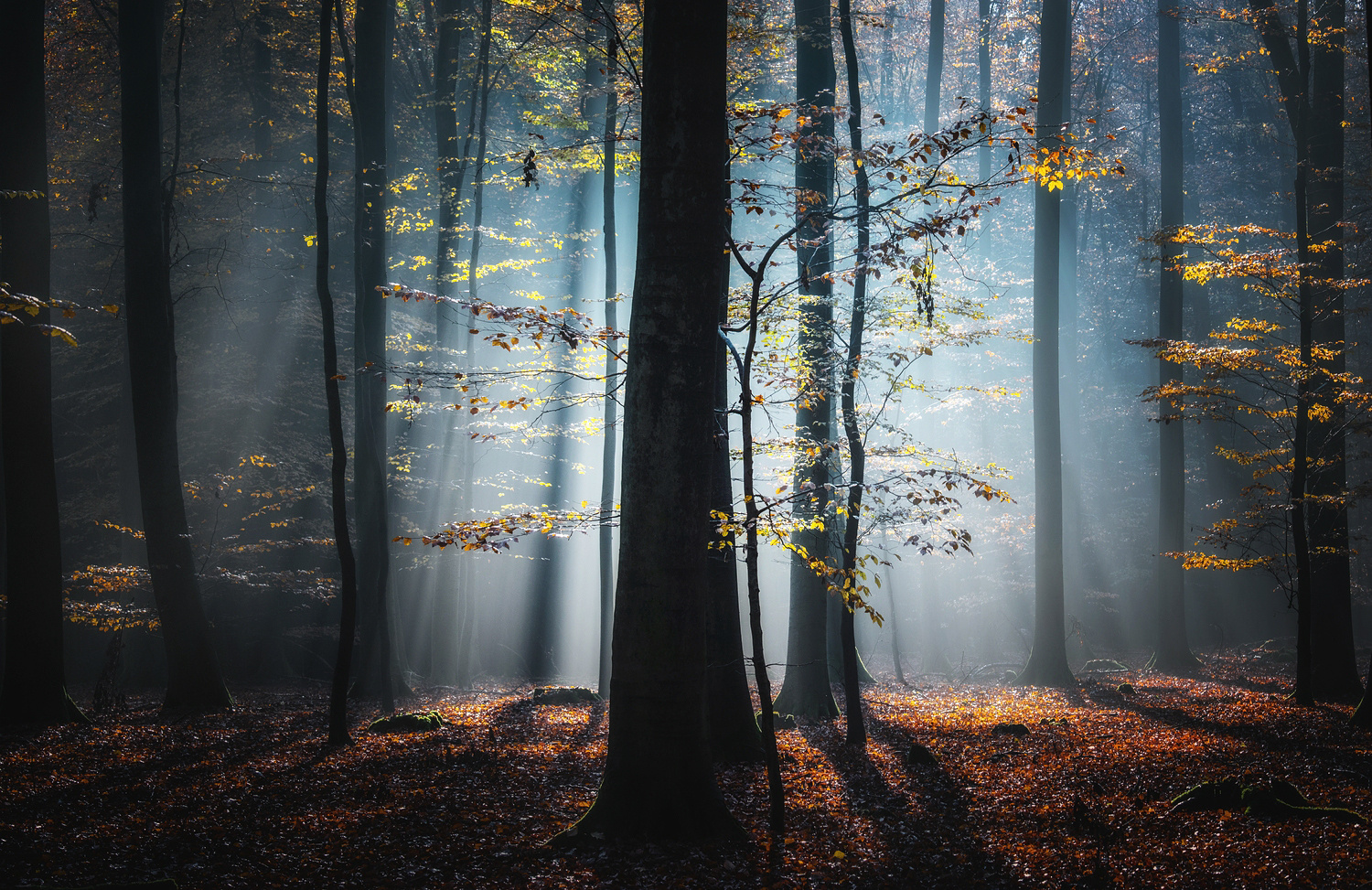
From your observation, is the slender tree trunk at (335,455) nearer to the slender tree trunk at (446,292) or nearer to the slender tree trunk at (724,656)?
the slender tree trunk at (724,656)

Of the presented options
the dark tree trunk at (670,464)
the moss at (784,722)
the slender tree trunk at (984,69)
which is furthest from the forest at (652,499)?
the slender tree trunk at (984,69)

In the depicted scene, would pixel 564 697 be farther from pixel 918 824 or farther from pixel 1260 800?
pixel 1260 800

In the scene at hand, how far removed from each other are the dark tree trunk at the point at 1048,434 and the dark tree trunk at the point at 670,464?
10.3 meters

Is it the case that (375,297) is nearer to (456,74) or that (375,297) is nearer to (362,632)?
(362,632)

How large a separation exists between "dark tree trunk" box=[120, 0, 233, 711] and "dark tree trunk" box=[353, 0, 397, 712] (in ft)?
6.90

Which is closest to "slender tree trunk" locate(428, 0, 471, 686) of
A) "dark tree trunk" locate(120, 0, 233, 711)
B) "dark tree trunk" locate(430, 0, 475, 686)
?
"dark tree trunk" locate(430, 0, 475, 686)

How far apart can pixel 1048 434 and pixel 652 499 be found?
436 inches

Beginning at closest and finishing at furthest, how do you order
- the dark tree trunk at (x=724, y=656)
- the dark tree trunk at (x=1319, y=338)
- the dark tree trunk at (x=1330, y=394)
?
the dark tree trunk at (x=724, y=656) < the dark tree trunk at (x=1319, y=338) < the dark tree trunk at (x=1330, y=394)

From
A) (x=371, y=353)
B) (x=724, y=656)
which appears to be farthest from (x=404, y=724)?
(x=371, y=353)

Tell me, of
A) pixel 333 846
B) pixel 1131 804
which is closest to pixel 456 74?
pixel 333 846

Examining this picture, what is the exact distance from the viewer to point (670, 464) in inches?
183

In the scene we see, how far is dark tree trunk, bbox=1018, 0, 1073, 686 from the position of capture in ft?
43.6

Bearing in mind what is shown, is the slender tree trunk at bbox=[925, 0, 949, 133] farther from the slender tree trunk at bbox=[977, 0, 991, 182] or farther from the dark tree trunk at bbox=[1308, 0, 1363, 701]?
the dark tree trunk at bbox=[1308, 0, 1363, 701]

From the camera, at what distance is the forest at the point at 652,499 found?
470 centimetres
